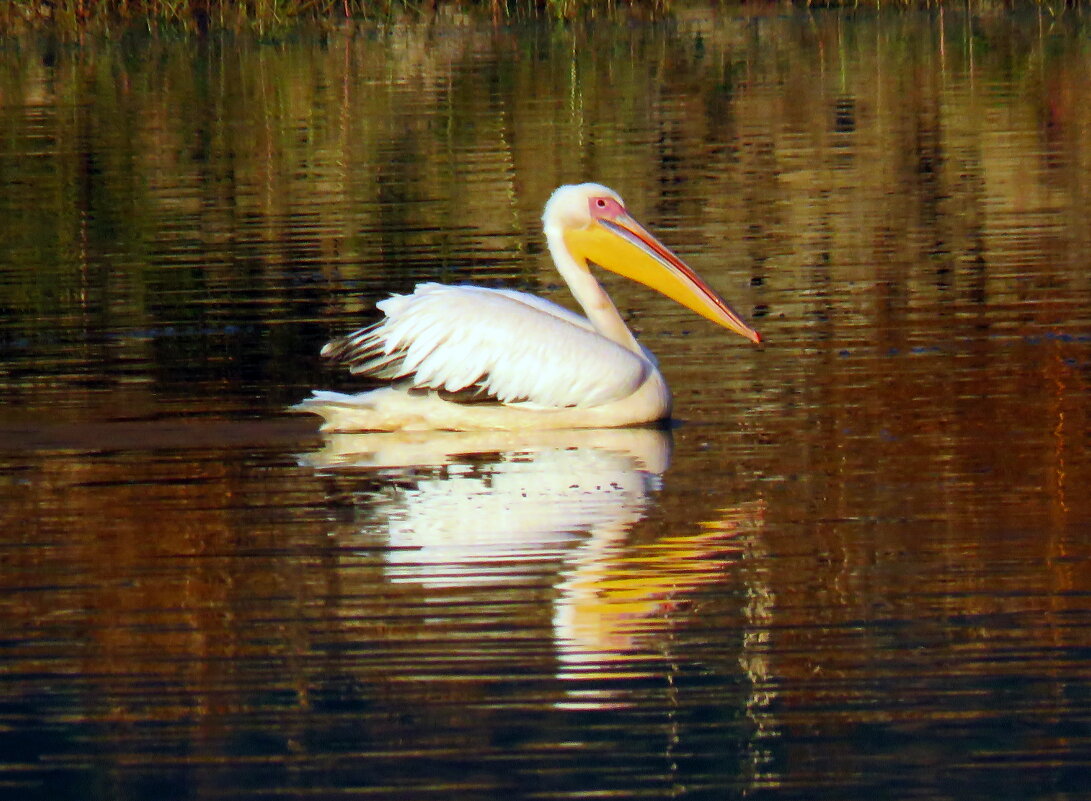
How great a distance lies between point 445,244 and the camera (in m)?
13.1

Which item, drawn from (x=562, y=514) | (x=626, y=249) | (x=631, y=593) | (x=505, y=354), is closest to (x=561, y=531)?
(x=562, y=514)

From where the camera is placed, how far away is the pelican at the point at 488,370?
793 cm

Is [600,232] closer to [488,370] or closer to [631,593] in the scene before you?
[488,370]

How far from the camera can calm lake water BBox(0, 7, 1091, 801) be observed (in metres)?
4.40

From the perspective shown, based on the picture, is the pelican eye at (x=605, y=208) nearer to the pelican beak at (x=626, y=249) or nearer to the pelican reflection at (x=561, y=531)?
the pelican beak at (x=626, y=249)

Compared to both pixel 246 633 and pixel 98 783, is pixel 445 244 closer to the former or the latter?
pixel 246 633

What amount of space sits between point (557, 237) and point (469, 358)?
105 cm

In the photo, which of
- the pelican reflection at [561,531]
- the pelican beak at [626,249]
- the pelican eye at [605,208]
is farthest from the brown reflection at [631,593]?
the pelican eye at [605,208]

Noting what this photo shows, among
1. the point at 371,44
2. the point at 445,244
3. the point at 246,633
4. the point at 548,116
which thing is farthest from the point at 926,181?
the point at 371,44

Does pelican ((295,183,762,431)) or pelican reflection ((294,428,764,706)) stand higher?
pelican ((295,183,762,431))

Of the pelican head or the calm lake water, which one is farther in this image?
the pelican head

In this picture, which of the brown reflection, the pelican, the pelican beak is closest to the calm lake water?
the brown reflection

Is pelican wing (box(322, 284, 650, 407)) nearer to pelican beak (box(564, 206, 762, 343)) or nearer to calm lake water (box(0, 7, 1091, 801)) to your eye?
calm lake water (box(0, 7, 1091, 801))

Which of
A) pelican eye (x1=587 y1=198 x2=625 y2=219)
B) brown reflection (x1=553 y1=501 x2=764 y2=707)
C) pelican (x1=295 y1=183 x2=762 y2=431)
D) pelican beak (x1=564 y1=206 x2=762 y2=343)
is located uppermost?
pelican eye (x1=587 y1=198 x2=625 y2=219)
